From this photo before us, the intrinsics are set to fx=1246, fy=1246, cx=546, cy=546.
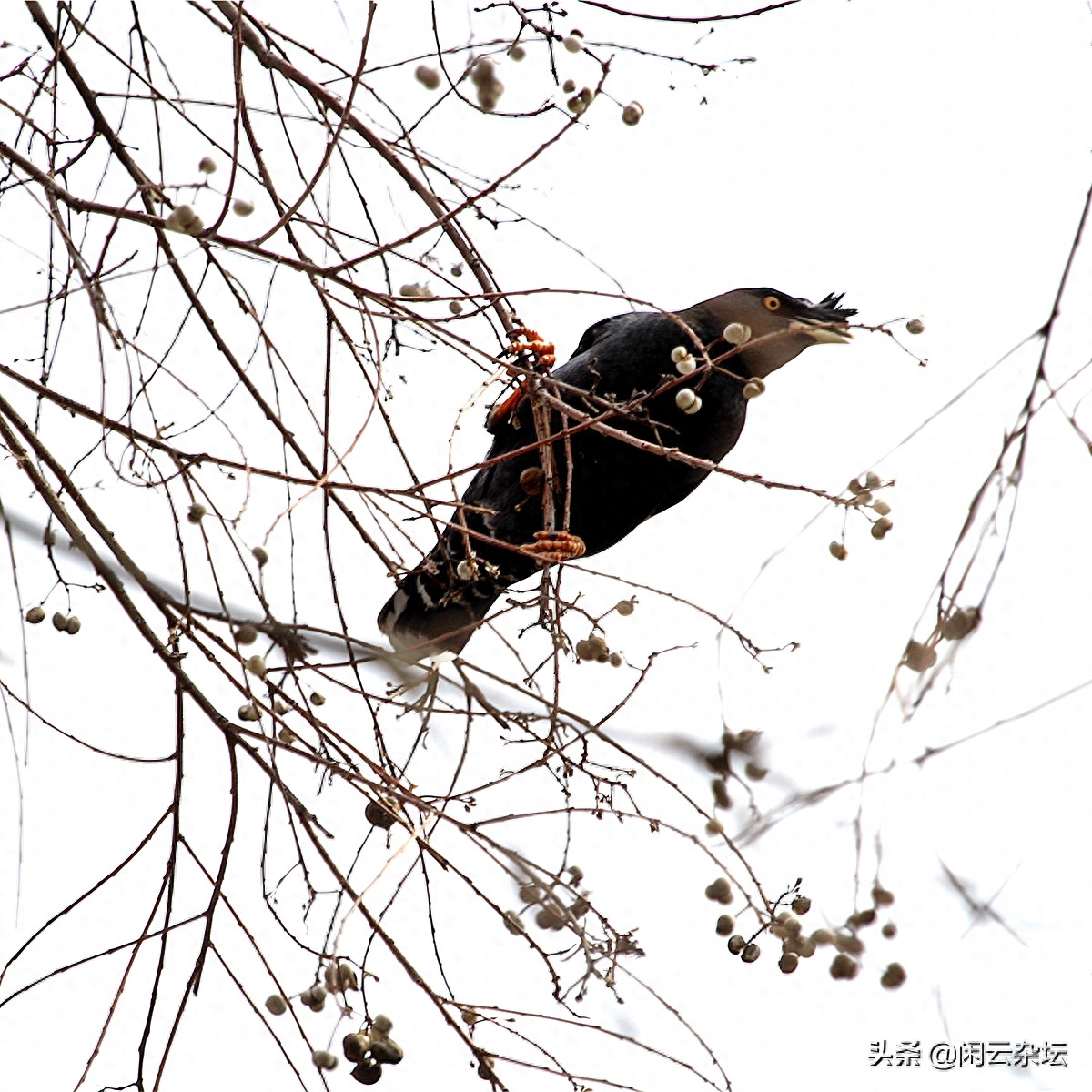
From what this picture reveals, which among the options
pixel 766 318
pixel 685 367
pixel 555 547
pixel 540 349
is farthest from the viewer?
pixel 766 318

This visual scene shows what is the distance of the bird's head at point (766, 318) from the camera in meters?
3.26

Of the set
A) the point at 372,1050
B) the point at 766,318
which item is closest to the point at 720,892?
the point at 372,1050

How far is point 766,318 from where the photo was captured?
335 cm

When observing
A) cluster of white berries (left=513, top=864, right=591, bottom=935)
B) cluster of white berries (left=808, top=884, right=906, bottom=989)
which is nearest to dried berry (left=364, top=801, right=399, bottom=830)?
cluster of white berries (left=513, top=864, right=591, bottom=935)

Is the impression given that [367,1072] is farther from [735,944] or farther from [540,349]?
[540,349]

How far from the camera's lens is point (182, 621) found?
76.5 inches

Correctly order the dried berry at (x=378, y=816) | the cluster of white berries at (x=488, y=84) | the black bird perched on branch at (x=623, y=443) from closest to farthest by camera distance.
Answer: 1. the cluster of white berries at (x=488, y=84)
2. the dried berry at (x=378, y=816)
3. the black bird perched on branch at (x=623, y=443)

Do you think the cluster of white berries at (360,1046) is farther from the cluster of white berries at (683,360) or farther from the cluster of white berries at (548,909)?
the cluster of white berries at (683,360)

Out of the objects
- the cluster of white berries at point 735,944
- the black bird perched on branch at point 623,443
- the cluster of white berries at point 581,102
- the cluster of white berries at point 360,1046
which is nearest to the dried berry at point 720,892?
the cluster of white berries at point 735,944

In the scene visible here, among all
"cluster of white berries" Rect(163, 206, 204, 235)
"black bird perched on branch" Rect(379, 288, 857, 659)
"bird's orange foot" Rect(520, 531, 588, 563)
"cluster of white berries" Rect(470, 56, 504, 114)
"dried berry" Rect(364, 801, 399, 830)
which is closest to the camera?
"cluster of white berries" Rect(163, 206, 204, 235)

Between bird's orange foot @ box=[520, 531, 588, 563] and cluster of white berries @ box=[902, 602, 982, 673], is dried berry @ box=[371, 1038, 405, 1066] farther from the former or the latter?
cluster of white berries @ box=[902, 602, 982, 673]

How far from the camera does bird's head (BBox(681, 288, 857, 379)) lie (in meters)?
3.26

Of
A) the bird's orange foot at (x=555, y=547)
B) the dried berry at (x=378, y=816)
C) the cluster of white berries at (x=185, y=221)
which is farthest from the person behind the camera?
the dried berry at (x=378, y=816)

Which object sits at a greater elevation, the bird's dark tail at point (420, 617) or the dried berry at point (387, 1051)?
the bird's dark tail at point (420, 617)
